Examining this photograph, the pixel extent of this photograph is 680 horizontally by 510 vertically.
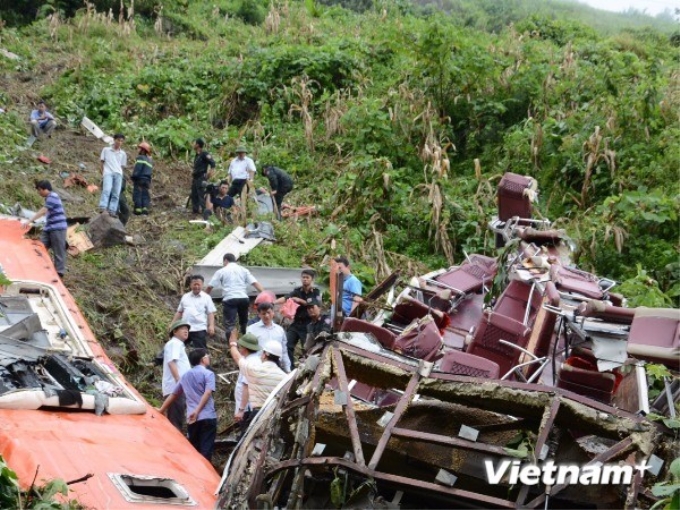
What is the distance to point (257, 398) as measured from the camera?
8625 mm

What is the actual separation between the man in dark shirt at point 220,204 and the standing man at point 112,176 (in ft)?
4.65

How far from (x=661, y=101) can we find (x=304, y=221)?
19.6ft

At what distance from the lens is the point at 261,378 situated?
8.60 m

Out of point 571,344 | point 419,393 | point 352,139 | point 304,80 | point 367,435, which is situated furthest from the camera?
point 304,80

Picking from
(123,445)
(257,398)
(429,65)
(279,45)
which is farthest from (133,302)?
(279,45)

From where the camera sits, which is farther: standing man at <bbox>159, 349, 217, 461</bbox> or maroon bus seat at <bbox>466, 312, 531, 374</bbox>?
standing man at <bbox>159, 349, 217, 461</bbox>

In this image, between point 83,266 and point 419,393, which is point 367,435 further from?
point 83,266

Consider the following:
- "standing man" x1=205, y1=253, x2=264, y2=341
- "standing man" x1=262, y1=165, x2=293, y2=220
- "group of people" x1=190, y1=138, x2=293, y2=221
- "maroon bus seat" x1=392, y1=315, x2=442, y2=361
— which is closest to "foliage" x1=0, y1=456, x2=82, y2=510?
"maroon bus seat" x1=392, y1=315, x2=442, y2=361

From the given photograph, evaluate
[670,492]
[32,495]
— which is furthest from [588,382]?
[32,495]

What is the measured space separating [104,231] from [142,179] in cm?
194

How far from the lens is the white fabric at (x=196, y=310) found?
34.2 feet

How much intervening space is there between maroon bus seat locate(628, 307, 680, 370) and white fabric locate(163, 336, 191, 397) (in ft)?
14.1

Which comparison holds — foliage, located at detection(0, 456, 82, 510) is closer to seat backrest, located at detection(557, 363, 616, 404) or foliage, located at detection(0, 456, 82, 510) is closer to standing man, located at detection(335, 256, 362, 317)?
seat backrest, located at detection(557, 363, 616, 404)

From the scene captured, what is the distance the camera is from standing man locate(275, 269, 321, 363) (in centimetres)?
1048
